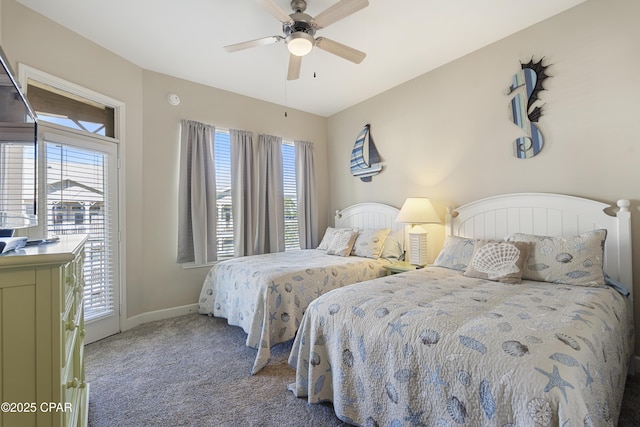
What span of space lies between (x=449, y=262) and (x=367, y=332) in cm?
140

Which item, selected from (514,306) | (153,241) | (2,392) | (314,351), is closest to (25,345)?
(2,392)

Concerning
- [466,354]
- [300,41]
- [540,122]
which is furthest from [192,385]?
[540,122]

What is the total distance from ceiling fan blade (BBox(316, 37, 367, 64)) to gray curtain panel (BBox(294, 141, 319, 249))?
2126mm

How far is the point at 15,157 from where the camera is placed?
1.27 metres

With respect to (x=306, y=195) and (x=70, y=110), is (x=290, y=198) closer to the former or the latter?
(x=306, y=195)

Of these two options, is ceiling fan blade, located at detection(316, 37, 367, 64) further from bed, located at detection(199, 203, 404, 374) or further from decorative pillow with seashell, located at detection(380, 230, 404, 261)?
decorative pillow with seashell, located at detection(380, 230, 404, 261)

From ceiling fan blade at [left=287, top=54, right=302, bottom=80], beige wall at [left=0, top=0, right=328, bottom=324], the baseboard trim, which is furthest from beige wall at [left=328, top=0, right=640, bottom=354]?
the baseboard trim

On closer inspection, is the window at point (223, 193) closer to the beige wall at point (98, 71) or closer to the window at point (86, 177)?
the beige wall at point (98, 71)

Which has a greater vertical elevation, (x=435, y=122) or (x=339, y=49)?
(x=339, y=49)

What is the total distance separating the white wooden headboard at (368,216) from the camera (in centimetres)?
373

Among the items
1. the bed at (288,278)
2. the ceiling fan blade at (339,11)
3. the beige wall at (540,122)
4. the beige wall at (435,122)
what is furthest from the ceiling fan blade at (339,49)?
the bed at (288,278)

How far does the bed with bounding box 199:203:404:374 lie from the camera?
2.43 meters

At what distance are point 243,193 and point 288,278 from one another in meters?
1.69

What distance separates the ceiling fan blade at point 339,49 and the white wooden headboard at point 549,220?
71.4 inches
